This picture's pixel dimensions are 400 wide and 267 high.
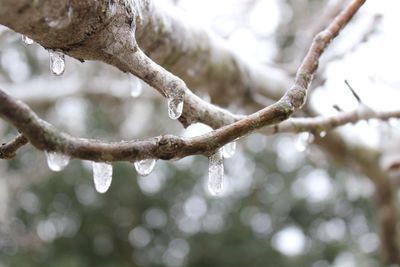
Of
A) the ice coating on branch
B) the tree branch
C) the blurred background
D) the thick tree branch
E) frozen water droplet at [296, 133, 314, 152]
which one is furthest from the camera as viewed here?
the blurred background

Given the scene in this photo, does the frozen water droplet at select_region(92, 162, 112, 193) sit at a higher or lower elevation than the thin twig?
lower

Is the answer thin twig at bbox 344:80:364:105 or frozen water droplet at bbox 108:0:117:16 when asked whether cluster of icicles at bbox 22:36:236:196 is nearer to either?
frozen water droplet at bbox 108:0:117:16

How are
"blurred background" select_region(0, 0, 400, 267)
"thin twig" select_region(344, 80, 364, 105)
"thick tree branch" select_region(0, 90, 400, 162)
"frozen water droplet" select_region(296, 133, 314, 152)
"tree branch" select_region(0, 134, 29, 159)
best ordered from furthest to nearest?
"blurred background" select_region(0, 0, 400, 267), "frozen water droplet" select_region(296, 133, 314, 152), "thin twig" select_region(344, 80, 364, 105), "tree branch" select_region(0, 134, 29, 159), "thick tree branch" select_region(0, 90, 400, 162)

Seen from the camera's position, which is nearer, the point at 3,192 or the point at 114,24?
the point at 114,24

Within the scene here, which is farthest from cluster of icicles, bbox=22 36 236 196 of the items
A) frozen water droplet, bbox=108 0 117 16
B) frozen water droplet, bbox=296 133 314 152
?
frozen water droplet, bbox=296 133 314 152

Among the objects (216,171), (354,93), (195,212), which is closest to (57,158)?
(216,171)

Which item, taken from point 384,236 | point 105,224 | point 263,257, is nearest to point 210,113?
point 384,236

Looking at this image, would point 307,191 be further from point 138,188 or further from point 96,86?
point 96,86
